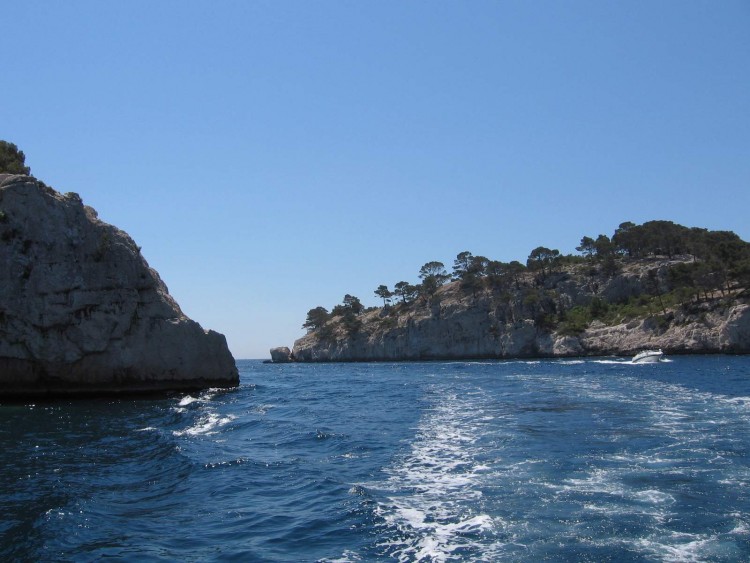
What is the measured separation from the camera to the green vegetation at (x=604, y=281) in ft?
300

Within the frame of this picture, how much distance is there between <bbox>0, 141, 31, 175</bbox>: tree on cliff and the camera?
4081 cm

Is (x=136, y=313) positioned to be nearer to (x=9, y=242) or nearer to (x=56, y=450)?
(x=9, y=242)

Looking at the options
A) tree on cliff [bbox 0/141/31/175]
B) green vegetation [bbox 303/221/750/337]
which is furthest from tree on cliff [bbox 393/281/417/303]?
tree on cliff [bbox 0/141/31/175]

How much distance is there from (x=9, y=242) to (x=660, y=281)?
110 meters

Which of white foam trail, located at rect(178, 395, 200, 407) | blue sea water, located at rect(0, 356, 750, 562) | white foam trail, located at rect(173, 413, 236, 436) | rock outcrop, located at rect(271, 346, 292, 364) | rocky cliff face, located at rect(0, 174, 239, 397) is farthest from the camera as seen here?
rock outcrop, located at rect(271, 346, 292, 364)

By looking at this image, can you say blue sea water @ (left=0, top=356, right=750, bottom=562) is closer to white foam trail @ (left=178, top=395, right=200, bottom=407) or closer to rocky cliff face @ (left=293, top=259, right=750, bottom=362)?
white foam trail @ (left=178, top=395, right=200, bottom=407)

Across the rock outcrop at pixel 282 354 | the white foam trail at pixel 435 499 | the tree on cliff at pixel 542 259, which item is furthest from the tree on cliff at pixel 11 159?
the rock outcrop at pixel 282 354

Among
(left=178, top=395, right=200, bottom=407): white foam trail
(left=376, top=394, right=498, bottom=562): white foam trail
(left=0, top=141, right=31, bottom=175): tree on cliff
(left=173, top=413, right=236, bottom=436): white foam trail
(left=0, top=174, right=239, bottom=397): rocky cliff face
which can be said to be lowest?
(left=376, top=394, right=498, bottom=562): white foam trail

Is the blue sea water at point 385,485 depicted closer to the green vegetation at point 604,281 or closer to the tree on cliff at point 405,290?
the green vegetation at point 604,281

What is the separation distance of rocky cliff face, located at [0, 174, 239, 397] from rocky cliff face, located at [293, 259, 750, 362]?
7414 centimetres

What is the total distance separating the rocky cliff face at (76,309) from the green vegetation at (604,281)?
79.1 m

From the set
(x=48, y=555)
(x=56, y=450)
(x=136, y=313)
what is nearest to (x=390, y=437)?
(x=56, y=450)

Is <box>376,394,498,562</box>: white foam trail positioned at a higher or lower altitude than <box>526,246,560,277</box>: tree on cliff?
lower

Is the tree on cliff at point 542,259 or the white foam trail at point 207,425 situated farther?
the tree on cliff at point 542,259
